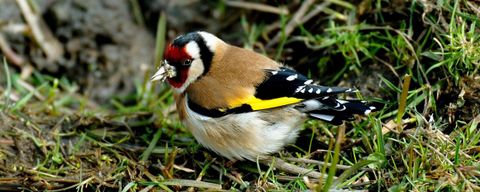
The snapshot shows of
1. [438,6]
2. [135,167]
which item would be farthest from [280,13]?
[135,167]

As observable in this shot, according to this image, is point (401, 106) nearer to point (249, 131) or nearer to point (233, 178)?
point (249, 131)

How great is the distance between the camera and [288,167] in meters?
4.04

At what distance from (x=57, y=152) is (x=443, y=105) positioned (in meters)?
2.45

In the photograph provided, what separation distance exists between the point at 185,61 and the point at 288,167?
3.07 feet

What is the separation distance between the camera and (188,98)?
4.25 metres

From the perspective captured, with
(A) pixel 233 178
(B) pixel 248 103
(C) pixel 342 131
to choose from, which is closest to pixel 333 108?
(C) pixel 342 131

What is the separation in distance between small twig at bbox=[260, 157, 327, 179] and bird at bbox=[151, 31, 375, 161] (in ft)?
0.16

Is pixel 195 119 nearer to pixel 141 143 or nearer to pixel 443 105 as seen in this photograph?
pixel 141 143

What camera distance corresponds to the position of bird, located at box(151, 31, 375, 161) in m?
3.94

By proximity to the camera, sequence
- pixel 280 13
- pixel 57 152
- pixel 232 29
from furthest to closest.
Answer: pixel 232 29
pixel 280 13
pixel 57 152

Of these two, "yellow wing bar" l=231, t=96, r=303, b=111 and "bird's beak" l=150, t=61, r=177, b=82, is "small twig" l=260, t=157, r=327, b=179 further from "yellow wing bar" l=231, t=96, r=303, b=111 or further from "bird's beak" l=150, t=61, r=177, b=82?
"bird's beak" l=150, t=61, r=177, b=82

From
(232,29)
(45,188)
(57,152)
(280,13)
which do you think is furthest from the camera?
(232,29)

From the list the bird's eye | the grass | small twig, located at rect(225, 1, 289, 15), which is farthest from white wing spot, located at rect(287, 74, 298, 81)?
small twig, located at rect(225, 1, 289, 15)

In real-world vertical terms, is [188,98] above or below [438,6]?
below
